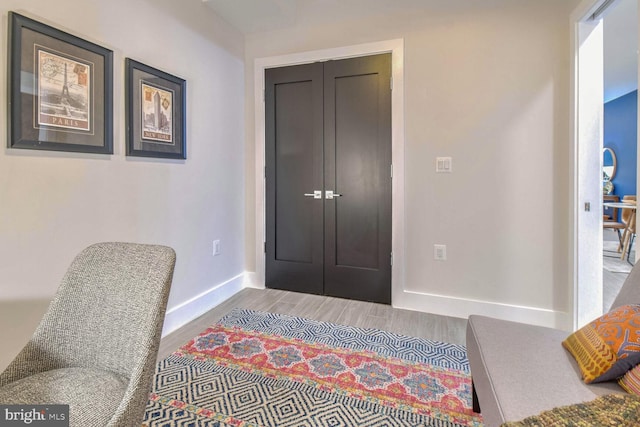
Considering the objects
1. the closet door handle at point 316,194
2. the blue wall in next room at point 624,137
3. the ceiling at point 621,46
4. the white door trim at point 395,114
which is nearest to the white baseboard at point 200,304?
the closet door handle at point 316,194

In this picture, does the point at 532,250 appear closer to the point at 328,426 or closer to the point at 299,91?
the point at 328,426

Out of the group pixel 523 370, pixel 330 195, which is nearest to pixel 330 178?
pixel 330 195

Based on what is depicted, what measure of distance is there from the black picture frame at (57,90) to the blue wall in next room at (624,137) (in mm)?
7566

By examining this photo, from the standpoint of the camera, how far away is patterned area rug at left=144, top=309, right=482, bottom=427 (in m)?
1.45

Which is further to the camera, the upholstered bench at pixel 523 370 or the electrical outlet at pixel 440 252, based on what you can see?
the electrical outlet at pixel 440 252

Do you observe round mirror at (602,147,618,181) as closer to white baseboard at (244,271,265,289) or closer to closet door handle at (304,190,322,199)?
closet door handle at (304,190,322,199)

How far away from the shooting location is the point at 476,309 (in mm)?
2547

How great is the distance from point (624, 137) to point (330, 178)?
6297mm

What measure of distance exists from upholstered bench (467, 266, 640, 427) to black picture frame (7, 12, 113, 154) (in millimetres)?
2160

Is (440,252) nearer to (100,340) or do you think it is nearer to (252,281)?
(252,281)

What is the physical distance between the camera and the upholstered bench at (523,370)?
95cm

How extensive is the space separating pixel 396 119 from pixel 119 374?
2.49 meters

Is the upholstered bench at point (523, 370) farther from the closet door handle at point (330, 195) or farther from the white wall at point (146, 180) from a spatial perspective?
the white wall at point (146, 180)

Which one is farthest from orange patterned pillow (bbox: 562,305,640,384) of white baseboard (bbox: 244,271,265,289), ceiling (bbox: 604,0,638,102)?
white baseboard (bbox: 244,271,265,289)
